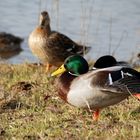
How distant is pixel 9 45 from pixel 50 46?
5109 mm

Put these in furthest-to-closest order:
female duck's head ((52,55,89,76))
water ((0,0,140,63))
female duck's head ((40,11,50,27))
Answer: water ((0,0,140,63)), female duck's head ((40,11,50,27)), female duck's head ((52,55,89,76))

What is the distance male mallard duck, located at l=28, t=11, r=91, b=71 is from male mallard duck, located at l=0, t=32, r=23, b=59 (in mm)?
→ 3364

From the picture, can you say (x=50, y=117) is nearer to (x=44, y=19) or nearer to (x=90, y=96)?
(x=90, y=96)

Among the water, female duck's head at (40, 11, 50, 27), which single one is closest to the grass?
female duck's head at (40, 11, 50, 27)

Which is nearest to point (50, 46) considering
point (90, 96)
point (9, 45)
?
point (90, 96)

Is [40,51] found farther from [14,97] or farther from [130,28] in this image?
[130,28]

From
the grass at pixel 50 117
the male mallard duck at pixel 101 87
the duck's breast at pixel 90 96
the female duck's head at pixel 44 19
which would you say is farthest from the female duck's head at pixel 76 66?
the female duck's head at pixel 44 19

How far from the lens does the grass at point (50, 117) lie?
5.69m

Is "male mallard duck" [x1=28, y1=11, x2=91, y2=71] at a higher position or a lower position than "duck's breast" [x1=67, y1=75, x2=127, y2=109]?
lower

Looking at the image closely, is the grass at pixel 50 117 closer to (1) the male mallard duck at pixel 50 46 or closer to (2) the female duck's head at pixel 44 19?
(1) the male mallard duck at pixel 50 46

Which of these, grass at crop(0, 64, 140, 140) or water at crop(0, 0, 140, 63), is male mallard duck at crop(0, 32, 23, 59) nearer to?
water at crop(0, 0, 140, 63)

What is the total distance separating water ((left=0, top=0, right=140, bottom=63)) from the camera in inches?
484

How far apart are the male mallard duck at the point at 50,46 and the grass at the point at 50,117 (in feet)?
6.02

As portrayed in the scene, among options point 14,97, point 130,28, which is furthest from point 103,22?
point 14,97
